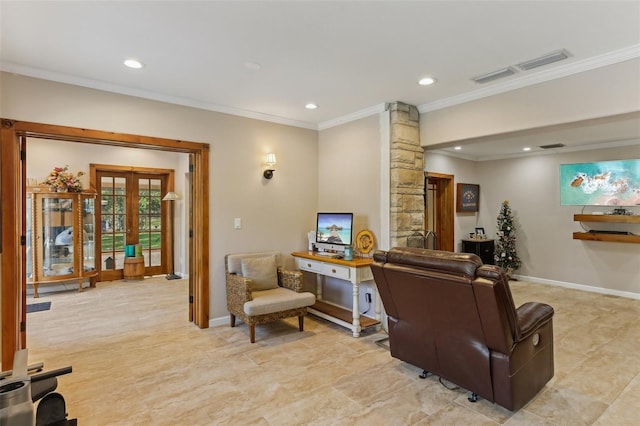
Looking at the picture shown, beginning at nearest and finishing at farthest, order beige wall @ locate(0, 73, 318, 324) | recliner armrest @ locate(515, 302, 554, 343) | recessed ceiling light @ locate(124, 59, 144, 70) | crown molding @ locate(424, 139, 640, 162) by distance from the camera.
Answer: recliner armrest @ locate(515, 302, 554, 343) < recessed ceiling light @ locate(124, 59, 144, 70) < beige wall @ locate(0, 73, 318, 324) < crown molding @ locate(424, 139, 640, 162)

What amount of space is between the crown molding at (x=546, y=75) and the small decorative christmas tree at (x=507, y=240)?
3.70 meters

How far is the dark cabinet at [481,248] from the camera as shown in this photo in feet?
21.2

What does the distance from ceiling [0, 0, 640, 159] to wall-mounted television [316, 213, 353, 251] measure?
1.42 m

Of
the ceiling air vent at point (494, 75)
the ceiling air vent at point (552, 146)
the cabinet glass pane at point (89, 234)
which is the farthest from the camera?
the cabinet glass pane at point (89, 234)

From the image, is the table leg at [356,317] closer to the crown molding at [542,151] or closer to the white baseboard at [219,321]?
the white baseboard at [219,321]

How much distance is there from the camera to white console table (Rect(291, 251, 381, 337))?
12.1 feet

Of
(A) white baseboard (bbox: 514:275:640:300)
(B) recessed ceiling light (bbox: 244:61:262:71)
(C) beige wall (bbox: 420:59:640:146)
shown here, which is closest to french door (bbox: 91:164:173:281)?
(B) recessed ceiling light (bbox: 244:61:262:71)

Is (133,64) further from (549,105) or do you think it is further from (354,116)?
(549,105)

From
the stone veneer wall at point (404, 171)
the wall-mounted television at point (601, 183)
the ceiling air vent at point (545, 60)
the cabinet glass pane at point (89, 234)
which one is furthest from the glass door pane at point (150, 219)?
the wall-mounted television at point (601, 183)

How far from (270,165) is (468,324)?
300 centimetres

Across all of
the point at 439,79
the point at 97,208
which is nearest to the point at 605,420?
the point at 439,79

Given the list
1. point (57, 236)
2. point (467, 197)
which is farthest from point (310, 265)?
point (57, 236)

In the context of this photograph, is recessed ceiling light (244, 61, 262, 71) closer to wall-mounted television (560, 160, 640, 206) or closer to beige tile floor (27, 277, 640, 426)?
beige tile floor (27, 277, 640, 426)

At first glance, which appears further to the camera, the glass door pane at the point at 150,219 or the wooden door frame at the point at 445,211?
the glass door pane at the point at 150,219
